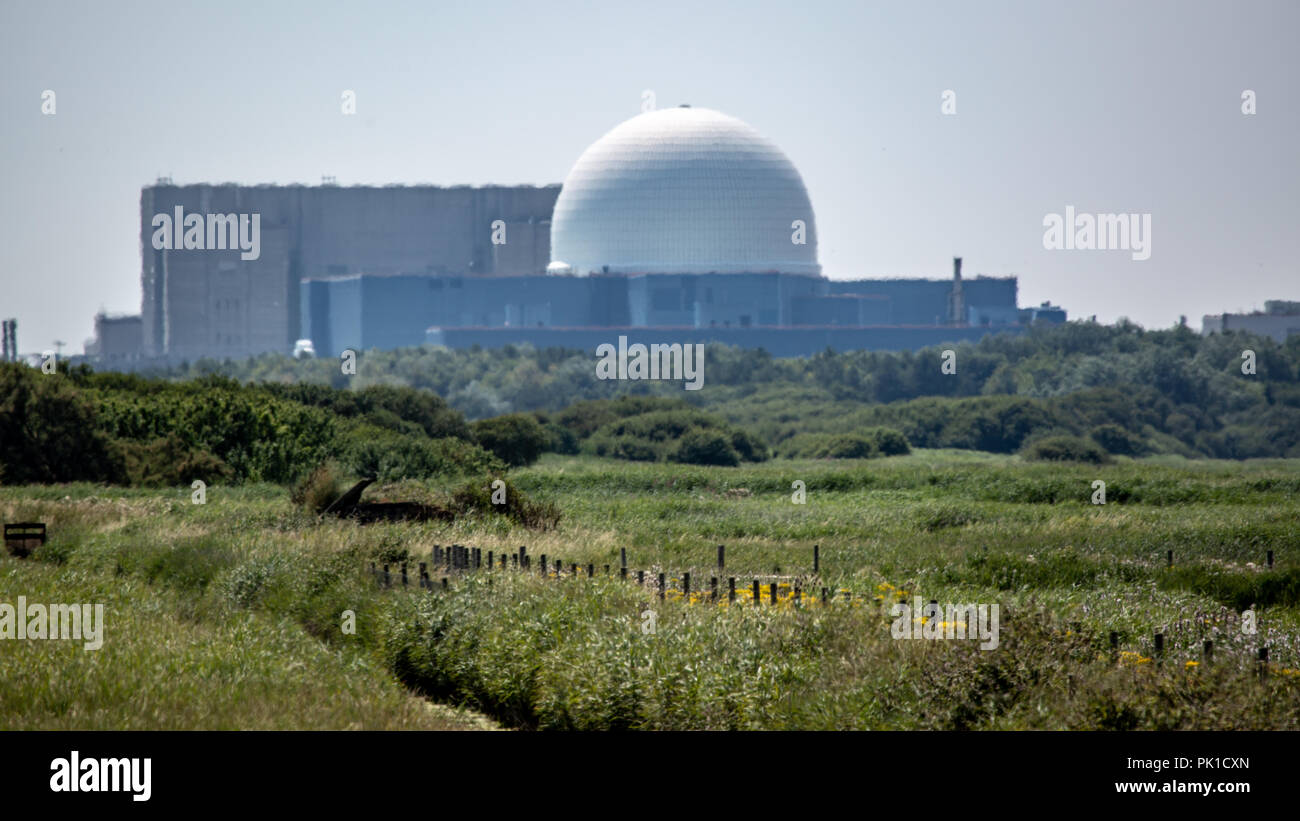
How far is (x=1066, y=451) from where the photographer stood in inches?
2421

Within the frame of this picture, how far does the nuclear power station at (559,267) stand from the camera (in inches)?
5315

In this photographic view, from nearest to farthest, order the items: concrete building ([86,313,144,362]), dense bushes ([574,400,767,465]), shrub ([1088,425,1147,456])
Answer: dense bushes ([574,400,767,465]) < shrub ([1088,425,1147,456]) < concrete building ([86,313,144,362])

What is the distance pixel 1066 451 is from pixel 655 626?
4991 centimetres

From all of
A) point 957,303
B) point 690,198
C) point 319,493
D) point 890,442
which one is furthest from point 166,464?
point 957,303

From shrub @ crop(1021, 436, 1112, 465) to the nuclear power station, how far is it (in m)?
68.4

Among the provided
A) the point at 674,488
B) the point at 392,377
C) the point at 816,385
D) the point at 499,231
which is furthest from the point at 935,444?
the point at 499,231

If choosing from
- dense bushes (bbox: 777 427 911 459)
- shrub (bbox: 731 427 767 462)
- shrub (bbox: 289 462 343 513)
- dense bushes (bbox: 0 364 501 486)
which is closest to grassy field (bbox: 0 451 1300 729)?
shrub (bbox: 289 462 343 513)

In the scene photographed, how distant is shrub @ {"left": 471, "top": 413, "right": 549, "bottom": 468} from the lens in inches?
2005

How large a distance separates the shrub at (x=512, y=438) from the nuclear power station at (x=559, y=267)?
A: 77.5 meters

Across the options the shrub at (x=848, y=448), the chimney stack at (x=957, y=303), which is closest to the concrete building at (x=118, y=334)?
the chimney stack at (x=957, y=303)

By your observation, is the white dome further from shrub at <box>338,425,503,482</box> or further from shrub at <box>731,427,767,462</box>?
shrub at <box>338,425,503,482</box>

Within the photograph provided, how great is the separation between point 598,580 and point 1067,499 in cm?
2121

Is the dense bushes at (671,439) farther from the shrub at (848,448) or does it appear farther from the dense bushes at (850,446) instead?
the shrub at (848,448)
